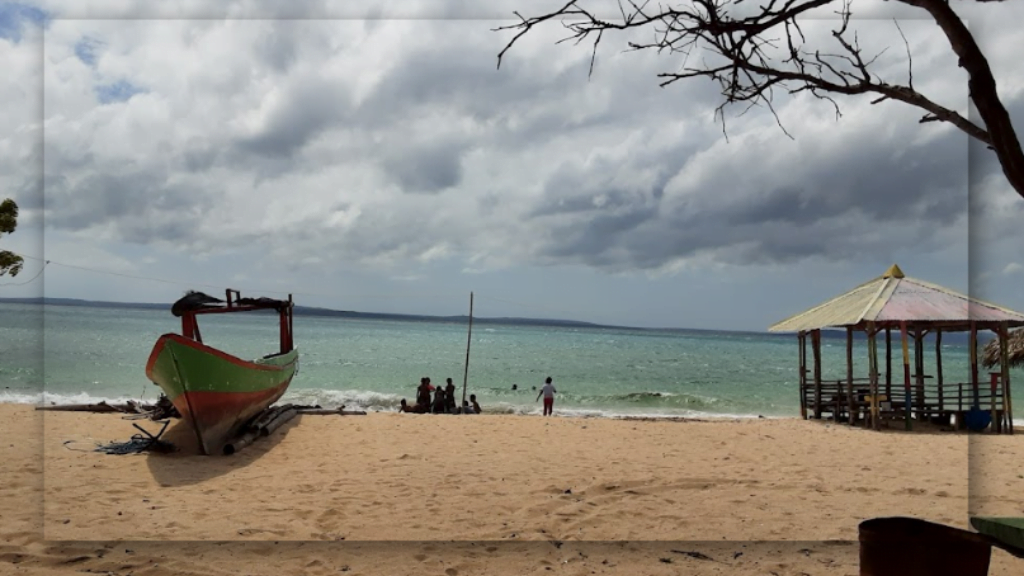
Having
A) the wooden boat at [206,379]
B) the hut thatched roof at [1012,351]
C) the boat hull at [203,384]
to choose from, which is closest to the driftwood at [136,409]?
the wooden boat at [206,379]

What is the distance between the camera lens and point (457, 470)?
7.46 meters

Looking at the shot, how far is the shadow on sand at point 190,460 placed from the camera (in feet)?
23.0

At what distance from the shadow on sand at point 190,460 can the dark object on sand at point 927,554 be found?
581 centimetres

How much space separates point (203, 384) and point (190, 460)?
3.04 ft

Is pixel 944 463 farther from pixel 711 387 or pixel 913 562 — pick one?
pixel 711 387

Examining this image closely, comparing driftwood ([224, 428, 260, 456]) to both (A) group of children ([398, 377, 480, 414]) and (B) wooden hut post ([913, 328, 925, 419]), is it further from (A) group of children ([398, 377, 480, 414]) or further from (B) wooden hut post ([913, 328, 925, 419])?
(B) wooden hut post ([913, 328, 925, 419])

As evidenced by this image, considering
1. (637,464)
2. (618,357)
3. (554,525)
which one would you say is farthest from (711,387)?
(554,525)

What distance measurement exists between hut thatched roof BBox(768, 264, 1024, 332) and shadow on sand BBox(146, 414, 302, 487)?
387 inches

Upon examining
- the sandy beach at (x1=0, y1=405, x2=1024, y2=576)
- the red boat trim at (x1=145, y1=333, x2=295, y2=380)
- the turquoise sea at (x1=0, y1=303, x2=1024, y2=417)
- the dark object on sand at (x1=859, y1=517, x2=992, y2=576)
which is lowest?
the turquoise sea at (x1=0, y1=303, x2=1024, y2=417)

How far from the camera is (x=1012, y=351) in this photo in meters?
17.7

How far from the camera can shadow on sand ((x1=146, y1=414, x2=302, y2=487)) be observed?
7.01 meters

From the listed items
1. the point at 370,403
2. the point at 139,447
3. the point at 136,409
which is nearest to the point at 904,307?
the point at 139,447

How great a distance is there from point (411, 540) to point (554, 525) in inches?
42.8

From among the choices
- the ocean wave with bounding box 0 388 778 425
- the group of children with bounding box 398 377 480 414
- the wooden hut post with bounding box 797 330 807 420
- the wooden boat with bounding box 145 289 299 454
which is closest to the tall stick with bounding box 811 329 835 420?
the wooden hut post with bounding box 797 330 807 420
